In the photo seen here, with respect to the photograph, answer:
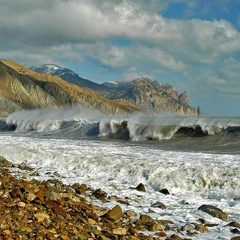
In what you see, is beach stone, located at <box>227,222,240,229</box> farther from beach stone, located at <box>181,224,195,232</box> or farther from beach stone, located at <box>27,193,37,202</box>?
beach stone, located at <box>27,193,37,202</box>

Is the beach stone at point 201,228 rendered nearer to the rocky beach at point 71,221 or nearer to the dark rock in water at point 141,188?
the rocky beach at point 71,221

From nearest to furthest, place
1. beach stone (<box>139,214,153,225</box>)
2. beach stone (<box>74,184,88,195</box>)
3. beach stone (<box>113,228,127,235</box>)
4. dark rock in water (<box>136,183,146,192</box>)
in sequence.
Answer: beach stone (<box>113,228,127,235</box>) → beach stone (<box>139,214,153,225</box>) → beach stone (<box>74,184,88,195</box>) → dark rock in water (<box>136,183,146,192</box>)

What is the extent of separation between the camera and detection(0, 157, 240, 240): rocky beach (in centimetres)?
764

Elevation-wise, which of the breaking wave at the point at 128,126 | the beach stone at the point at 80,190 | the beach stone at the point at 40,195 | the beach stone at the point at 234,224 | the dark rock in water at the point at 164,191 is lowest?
the beach stone at the point at 234,224

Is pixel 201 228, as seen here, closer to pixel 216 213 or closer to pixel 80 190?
pixel 216 213

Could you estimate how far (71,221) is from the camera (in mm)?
8594

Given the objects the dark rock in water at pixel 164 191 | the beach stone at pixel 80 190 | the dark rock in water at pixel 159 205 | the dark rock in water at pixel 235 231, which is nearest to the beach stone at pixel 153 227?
the dark rock in water at pixel 235 231

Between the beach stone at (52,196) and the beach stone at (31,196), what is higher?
the beach stone at (31,196)

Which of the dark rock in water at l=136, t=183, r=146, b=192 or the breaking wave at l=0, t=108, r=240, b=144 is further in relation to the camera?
the breaking wave at l=0, t=108, r=240, b=144

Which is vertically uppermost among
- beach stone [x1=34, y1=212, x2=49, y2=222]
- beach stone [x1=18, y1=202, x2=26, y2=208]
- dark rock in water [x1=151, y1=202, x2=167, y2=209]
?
beach stone [x1=18, y1=202, x2=26, y2=208]

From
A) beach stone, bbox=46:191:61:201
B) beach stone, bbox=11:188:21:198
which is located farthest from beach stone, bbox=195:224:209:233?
beach stone, bbox=11:188:21:198

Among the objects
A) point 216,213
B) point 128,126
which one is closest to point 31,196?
point 216,213

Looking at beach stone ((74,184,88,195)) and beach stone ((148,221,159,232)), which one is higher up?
beach stone ((74,184,88,195))

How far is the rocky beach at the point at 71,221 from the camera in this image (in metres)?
7.64
